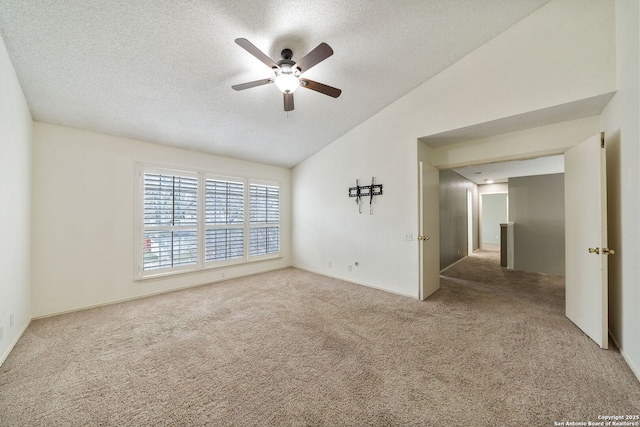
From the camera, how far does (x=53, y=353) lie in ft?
7.16

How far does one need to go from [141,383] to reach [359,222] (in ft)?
11.4

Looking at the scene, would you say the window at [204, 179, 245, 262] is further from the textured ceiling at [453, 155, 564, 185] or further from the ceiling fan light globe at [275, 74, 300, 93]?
the textured ceiling at [453, 155, 564, 185]

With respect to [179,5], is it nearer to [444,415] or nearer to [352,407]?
[352,407]

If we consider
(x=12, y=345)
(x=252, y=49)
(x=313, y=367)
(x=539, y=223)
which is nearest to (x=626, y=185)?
(x=313, y=367)

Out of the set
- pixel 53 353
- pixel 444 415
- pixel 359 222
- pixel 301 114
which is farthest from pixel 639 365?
pixel 53 353

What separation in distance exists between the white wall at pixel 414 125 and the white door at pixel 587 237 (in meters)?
0.56

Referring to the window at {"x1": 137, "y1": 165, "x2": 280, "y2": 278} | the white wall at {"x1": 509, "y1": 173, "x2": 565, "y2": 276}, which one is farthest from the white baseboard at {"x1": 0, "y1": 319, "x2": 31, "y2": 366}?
the white wall at {"x1": 509, "y1": 173, "x2": 565, "y2": 276}

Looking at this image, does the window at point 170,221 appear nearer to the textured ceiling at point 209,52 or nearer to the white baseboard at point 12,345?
the textured ceiling at point 209,52

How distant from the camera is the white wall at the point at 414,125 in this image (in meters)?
2.33

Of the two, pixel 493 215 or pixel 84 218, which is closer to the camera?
pixel 84 218

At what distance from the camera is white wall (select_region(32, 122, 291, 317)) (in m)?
2.94

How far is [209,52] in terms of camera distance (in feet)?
7.78

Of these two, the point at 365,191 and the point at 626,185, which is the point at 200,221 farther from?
the point at 626,185

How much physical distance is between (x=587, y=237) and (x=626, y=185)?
0.63 meters
